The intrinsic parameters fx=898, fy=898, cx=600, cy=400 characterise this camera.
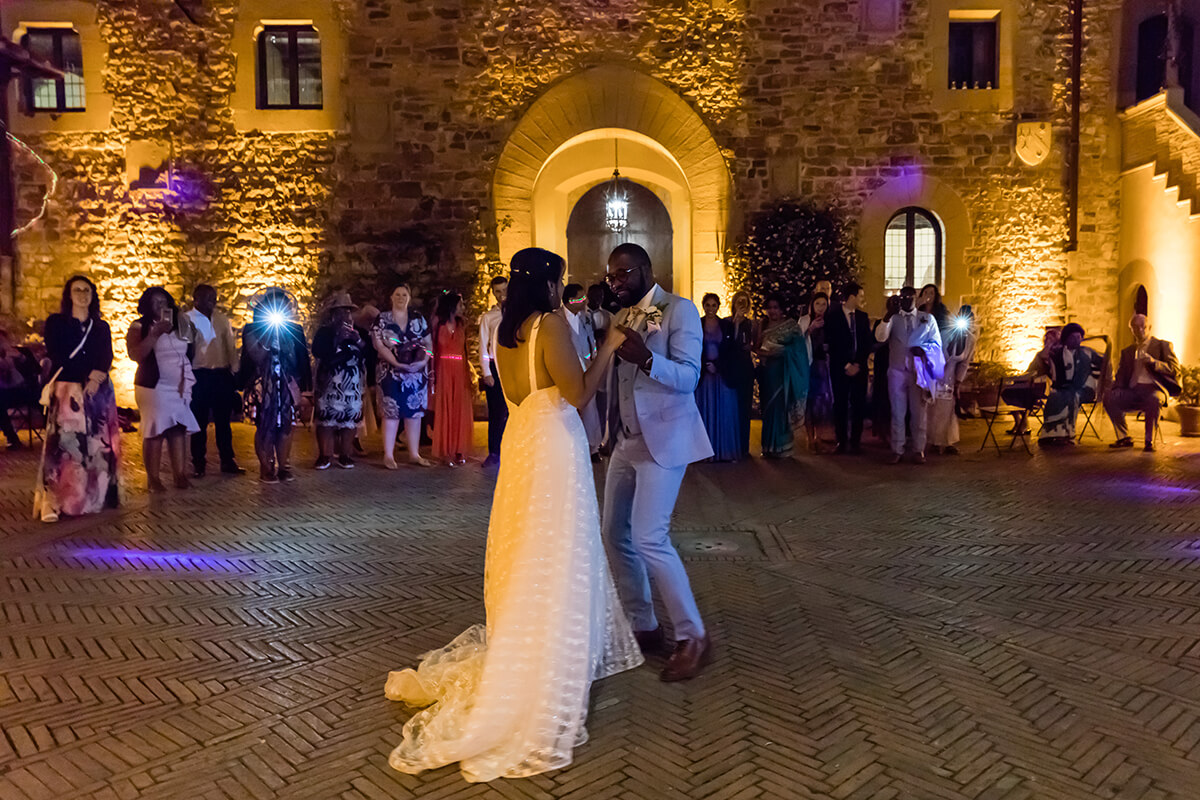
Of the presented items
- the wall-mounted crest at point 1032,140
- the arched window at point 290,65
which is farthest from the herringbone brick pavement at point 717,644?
the arched window at point 290,65

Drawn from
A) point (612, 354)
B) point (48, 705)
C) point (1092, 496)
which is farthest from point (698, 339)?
point (1092, 496)

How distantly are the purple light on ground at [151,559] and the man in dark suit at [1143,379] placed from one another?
9858mm

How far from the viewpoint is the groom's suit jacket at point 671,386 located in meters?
4.02

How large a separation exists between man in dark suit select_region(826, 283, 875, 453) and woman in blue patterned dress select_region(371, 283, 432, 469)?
4.65 meters

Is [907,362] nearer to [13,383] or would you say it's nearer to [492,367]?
[492,367]

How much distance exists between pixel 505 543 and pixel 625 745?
91cm

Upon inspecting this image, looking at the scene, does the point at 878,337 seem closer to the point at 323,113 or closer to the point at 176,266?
the point at 323,113

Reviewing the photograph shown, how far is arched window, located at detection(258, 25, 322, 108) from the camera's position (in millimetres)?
14344

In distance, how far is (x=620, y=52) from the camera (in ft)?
45.8

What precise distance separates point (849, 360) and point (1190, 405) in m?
4.89

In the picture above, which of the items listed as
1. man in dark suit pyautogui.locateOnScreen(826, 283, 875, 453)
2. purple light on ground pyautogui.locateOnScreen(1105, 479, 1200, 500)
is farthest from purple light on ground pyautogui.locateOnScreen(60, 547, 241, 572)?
purple light on ground pyautogui.locateOnScreen(1105, 479, 1200, 500)

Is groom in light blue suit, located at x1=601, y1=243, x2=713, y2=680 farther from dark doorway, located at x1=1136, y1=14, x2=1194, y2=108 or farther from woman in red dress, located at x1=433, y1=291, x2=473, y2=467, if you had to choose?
dark doorway, located at x1=1136, y1=14, x2=1194, y2=108

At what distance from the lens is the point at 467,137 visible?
14.1 metres

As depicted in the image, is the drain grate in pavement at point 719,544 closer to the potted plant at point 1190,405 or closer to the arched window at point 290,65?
the potted plant at point 1190,405
